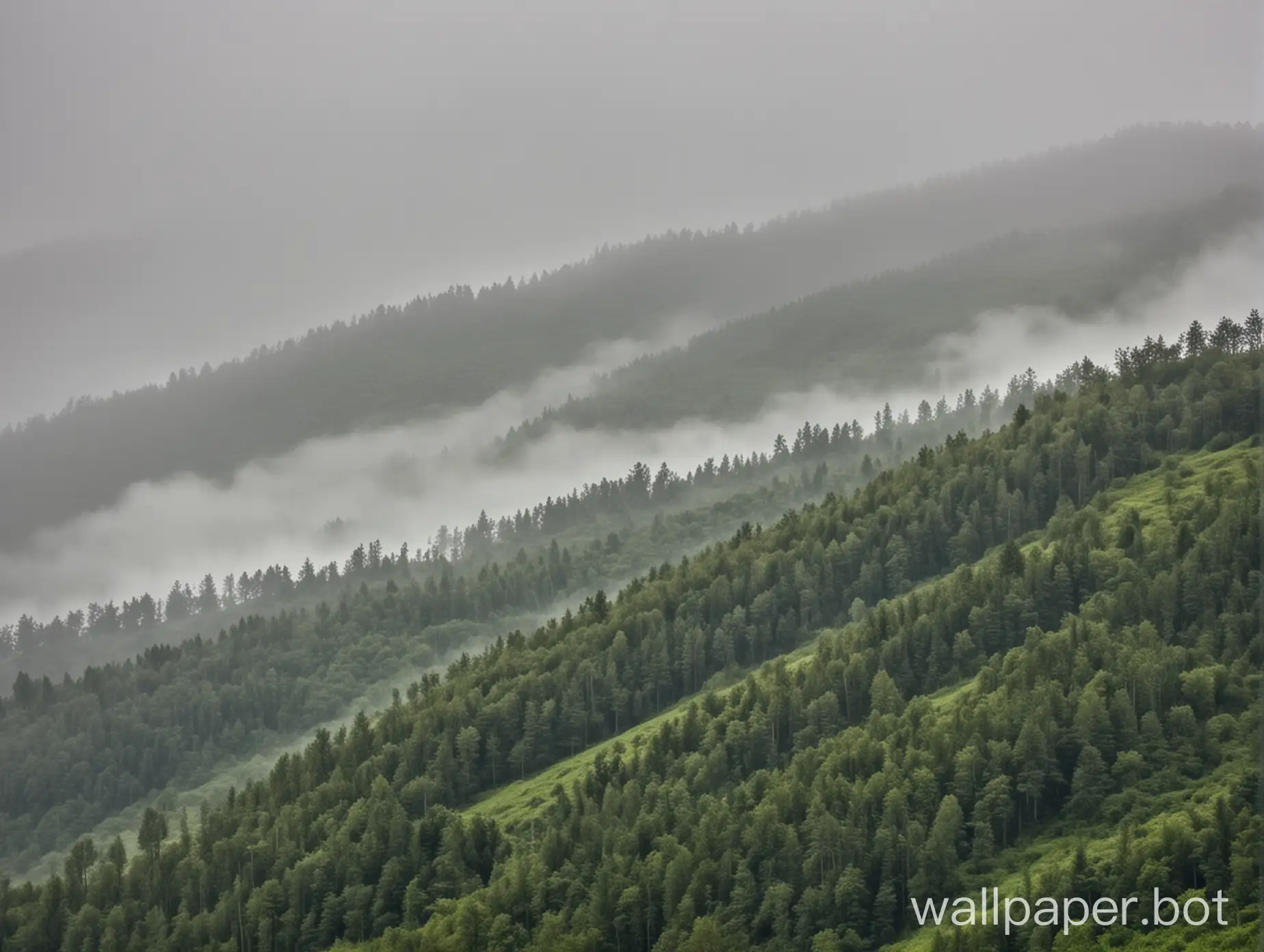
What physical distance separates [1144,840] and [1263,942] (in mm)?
91255

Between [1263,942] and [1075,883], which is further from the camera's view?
[1075,883]

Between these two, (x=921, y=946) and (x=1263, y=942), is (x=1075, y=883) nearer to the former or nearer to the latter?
(x=921, y=946)

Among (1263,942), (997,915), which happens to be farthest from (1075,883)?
(1263,942)

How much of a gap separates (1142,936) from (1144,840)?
1798 cm

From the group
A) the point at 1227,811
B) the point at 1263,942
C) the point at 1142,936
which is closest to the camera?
the point at 1263,942

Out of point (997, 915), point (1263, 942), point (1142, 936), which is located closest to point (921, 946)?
point (997, 915)

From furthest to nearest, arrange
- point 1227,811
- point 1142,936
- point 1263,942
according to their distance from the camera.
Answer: point 1227,811 → point 1142,936 → point 1263,942

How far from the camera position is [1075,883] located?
194875 mm

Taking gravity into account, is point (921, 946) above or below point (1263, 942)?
below

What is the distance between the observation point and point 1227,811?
634ft

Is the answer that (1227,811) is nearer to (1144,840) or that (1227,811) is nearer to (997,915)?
(1144,840)

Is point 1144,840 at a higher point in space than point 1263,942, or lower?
lower

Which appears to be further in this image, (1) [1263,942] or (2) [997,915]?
(2) [997,915]

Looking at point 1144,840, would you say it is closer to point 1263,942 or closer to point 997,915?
point 997,915
